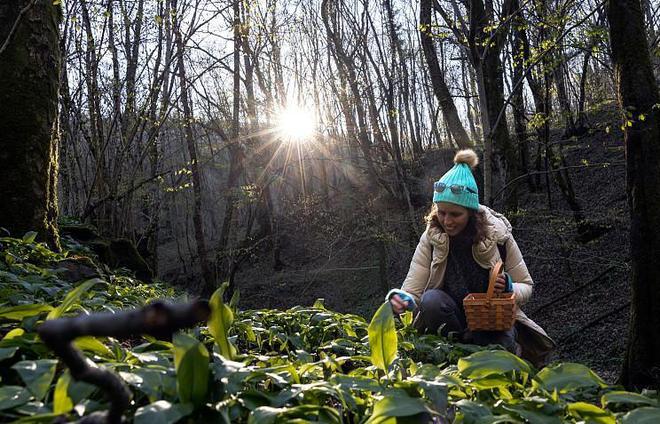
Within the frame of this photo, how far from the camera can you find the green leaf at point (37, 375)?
76 centimetres

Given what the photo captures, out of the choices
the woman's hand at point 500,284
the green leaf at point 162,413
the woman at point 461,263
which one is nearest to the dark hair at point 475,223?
the woman at point 461,263

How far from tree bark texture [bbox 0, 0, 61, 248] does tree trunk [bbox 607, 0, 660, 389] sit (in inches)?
171

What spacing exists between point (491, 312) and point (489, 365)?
178 cm

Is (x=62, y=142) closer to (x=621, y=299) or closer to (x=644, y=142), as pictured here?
(x=644, y=142)

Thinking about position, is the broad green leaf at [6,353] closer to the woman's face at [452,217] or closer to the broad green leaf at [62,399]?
the broad green leaf at [62,399]

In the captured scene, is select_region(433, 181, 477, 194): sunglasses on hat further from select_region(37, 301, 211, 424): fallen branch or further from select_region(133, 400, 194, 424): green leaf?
select_region(37, 301, 211, 424): fallen branch

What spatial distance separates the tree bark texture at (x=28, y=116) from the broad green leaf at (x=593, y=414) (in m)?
3.35

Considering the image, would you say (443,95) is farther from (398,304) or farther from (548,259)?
(398,304)

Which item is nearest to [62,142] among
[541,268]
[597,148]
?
[541,268]

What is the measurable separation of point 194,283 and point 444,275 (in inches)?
546

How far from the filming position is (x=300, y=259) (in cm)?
1570

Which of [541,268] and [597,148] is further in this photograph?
[597,148]

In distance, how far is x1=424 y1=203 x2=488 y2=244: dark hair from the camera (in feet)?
10.4

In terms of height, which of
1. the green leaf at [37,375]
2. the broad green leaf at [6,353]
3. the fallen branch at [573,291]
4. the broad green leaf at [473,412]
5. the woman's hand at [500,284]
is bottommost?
the fallen branch at [573,291]
